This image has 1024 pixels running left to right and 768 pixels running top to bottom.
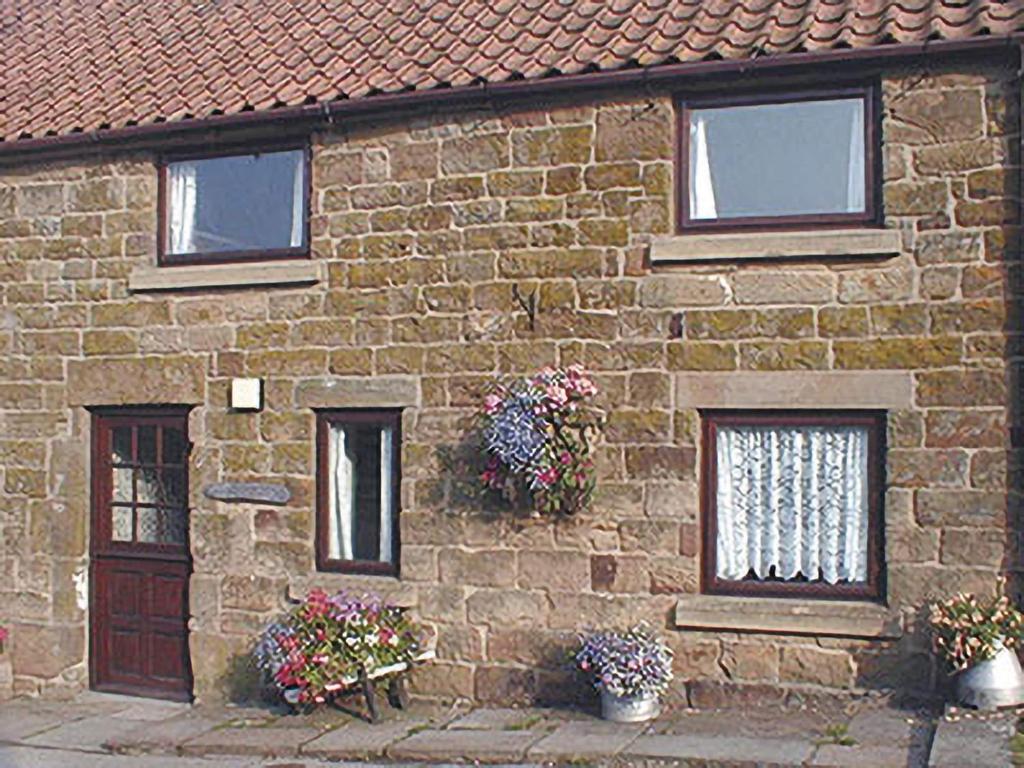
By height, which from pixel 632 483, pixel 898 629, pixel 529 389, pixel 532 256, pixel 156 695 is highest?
pixel 532 256

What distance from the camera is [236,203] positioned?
11359 mm

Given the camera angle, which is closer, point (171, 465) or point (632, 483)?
point (632, 483)

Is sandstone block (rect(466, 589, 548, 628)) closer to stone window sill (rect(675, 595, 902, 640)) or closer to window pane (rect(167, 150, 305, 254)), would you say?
stone window sill (rect(675, 595, 902, 640))

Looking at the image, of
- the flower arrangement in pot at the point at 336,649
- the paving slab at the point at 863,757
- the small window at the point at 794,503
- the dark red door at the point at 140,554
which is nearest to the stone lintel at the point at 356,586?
the flower arrangement in pot at the point at 336,649

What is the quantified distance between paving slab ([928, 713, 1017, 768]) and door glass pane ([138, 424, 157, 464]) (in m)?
6.49

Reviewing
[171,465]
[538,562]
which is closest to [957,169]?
[538,562]

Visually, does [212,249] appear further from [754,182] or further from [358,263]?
[754,182]

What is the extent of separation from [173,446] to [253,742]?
3.00 meters

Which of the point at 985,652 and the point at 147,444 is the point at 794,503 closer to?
the point at 985,652

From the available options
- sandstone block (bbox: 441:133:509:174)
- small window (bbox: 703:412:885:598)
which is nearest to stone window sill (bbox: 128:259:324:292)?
sandstone block (bbox: 441:133:509:174)

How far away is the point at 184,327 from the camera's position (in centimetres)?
1134

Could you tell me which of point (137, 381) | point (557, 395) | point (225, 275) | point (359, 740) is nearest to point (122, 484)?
point (137, 381)

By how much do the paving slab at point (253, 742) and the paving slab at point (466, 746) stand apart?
737 mm

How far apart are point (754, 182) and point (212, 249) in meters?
4.42
